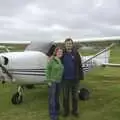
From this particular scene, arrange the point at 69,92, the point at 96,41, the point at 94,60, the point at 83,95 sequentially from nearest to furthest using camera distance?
the point at 69,92 → the point at 83,95 → the point at 96,41 → the point at 94,60

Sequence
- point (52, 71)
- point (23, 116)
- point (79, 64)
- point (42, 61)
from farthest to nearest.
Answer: point (42, 61)
point (23, 116)
point (79, 64)
point (52, 71)

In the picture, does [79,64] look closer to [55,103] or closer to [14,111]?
[55,103]

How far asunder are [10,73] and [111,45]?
325 centimetres

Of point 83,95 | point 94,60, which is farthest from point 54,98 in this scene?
point 94,60

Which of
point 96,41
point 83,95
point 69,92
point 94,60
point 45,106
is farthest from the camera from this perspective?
point 94,60

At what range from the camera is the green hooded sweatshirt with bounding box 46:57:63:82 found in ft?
19.7

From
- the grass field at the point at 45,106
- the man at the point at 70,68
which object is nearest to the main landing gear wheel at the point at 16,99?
the grass field at the point at 45,106

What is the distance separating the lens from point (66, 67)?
6.37 meters

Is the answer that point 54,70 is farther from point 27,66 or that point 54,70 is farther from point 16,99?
point 16,99

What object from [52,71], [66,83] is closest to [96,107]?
[66,83]

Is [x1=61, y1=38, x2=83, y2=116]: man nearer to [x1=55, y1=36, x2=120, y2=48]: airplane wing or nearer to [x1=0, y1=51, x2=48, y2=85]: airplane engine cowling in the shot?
[x1=0, y1=51, x2=48, y2=85]: airplane engine cowling

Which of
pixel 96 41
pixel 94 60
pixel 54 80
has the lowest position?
pixel 54 80

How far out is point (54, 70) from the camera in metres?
6.02

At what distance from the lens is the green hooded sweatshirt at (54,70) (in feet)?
19.7
